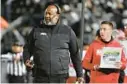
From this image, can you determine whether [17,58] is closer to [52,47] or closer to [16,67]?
[16,67]

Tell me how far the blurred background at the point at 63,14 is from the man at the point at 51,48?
11.2 m

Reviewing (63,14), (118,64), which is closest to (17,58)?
(118,64)

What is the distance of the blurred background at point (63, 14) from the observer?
65.1 feet

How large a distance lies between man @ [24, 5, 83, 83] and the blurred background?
36.6 feet

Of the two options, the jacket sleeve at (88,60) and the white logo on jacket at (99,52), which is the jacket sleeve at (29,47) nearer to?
the jacket sleeve at (88,60)

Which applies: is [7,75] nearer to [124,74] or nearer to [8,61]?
[8,61]

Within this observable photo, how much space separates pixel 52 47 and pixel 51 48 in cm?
2

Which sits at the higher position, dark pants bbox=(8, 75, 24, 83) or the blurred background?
the blurred background

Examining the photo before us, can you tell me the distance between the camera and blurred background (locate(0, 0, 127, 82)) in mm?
19828

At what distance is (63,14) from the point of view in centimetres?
1967

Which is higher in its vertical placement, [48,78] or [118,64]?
[118,64]

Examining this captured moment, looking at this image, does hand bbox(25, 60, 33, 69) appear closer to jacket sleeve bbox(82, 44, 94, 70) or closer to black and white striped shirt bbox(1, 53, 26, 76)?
jacket sleeve bbox(82, 44, 94, 70)

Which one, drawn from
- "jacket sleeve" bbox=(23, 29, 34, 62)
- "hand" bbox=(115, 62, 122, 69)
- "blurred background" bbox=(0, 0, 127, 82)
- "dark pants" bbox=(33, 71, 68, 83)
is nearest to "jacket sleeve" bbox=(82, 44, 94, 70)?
"hand" bbox=(115, 62, 122, 69)

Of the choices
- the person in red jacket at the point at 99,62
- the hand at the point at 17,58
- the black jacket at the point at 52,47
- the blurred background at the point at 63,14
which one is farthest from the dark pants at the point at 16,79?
the blurred background at the point at 63,14
